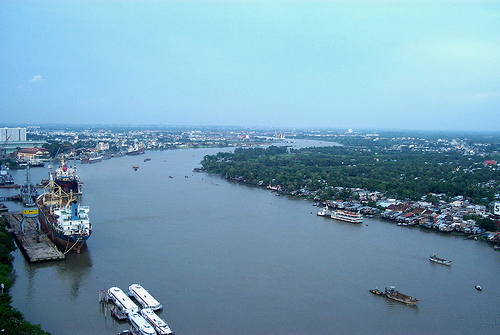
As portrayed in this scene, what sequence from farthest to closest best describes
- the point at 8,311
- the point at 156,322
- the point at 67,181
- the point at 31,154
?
the point at 31,154, the point at 67,181, the point at 156,322, the point at 8,311

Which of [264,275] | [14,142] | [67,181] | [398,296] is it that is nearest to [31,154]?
[14,142]

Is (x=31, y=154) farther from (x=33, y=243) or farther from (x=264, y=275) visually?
(x=264, y=275)

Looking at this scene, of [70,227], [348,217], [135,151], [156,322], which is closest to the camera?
[156,322]

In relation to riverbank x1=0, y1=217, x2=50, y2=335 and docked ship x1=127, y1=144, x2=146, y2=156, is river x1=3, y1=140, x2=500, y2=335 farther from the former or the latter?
docked ship x1=127, y1=144, x2=146, y2=156

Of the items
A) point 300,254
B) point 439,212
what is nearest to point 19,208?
point 300,254

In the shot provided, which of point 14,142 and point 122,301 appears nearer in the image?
point 122,301

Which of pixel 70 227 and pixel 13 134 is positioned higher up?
pixel 13 134
